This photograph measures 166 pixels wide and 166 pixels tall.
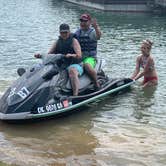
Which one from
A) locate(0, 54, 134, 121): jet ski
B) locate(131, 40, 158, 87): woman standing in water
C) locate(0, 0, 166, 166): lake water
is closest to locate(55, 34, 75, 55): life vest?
locate(0, 54, 134, 121): jet ski

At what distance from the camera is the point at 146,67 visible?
1277 cm

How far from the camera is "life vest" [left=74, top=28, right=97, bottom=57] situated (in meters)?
11.4

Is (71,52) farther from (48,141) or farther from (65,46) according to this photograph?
(48,141)

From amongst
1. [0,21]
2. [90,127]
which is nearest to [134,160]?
[90,127]

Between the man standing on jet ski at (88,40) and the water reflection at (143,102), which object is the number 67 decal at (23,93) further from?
the water reflection at (143,102)

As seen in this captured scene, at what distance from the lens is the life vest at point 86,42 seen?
11.4 m

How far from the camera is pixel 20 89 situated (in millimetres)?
9328

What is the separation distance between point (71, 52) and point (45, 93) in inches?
64.8

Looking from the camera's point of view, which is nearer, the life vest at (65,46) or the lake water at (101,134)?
the lake water at (101,134)

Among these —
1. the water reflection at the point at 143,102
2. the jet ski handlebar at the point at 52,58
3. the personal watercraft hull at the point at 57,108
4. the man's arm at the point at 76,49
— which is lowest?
the water reflection at the point at 143,102

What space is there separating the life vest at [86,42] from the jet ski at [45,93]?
884mm

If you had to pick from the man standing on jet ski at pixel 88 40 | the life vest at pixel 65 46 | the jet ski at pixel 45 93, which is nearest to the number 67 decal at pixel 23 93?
the jet ski at pixel 45 93

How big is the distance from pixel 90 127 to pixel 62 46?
2210mm

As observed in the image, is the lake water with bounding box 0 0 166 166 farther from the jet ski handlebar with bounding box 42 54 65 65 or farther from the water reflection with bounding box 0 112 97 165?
the jet ski handlebar with bounding box 42 54 65 65
